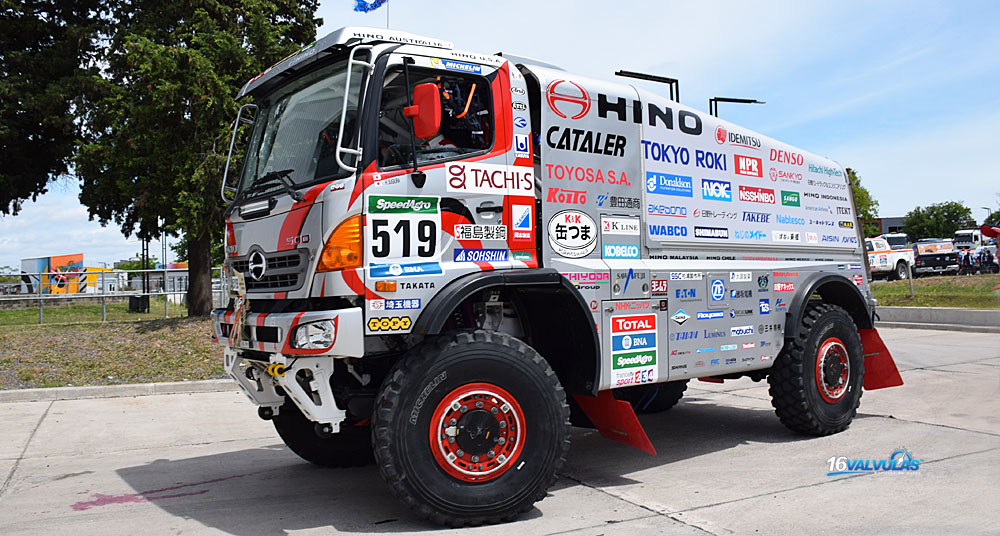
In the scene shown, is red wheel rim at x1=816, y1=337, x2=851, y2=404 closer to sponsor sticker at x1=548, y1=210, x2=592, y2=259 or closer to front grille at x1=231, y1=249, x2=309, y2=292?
sponsor sticker at x1=548, y1=210, x2=592, y2=259

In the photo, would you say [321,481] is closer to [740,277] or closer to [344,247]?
[344,247]

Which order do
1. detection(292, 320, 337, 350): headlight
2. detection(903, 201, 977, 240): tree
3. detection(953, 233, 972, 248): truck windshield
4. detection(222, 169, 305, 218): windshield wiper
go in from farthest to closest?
detection(903, 201, 977, 240): tree < detection(953, 233, 972, 248): truck windshield < detection(222, 169, 305, 218): windshield wiper < detection(292, 320, 337, 350): headlight

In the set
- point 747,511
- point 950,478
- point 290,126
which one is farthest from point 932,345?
point 290,126

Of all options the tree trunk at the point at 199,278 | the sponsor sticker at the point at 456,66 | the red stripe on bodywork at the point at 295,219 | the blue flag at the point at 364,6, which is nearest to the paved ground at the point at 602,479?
the red stripe on bodywork at the point at 295,219

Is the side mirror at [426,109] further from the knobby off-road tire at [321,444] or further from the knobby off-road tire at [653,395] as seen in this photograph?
the knobby off-road tire at [653,395]

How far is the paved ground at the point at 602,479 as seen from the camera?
16.4 feet

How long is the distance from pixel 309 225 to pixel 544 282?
1.63 meters

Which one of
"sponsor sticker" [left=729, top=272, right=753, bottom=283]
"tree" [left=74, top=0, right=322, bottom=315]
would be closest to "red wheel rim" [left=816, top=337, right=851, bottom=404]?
"sponsor sticker" [left=729, top=272, right=753, bottom=283]

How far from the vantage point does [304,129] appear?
5512 millimetres

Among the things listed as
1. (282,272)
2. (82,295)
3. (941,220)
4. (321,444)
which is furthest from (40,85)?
(941,220)

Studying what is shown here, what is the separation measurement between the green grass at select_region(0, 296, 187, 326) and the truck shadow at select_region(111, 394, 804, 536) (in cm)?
1419

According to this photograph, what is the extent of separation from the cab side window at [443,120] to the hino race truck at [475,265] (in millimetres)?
15

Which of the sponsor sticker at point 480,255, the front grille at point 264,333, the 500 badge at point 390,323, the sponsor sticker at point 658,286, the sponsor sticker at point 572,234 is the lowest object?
the front grille at point 264,333

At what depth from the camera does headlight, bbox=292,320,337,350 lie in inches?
184
